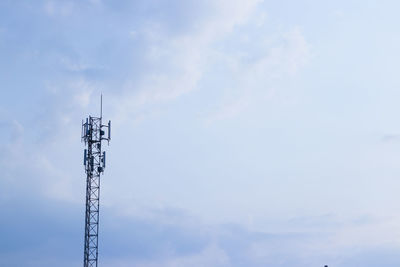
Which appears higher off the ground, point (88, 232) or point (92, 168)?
point (92, 168)

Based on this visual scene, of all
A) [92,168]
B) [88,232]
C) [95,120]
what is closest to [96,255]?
[88,232]

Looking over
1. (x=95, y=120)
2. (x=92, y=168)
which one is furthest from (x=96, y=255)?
(x=95, y=120)

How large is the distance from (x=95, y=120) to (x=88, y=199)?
8499 mm

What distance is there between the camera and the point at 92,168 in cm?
7844

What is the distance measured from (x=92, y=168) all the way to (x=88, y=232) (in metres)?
6.88

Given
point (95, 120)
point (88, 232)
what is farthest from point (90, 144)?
point (88, 232)

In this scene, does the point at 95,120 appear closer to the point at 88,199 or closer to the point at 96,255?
the point at 88,199

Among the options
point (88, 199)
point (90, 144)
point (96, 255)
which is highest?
point (90, 144)

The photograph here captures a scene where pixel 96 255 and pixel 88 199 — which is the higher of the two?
pixel 88 199

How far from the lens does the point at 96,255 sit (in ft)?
247

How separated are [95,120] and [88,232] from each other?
12.0 meters

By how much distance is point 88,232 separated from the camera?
75.6 metres

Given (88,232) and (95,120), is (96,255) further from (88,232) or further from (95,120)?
(95,120)

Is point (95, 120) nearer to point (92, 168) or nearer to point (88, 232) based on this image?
point (92, 168)
